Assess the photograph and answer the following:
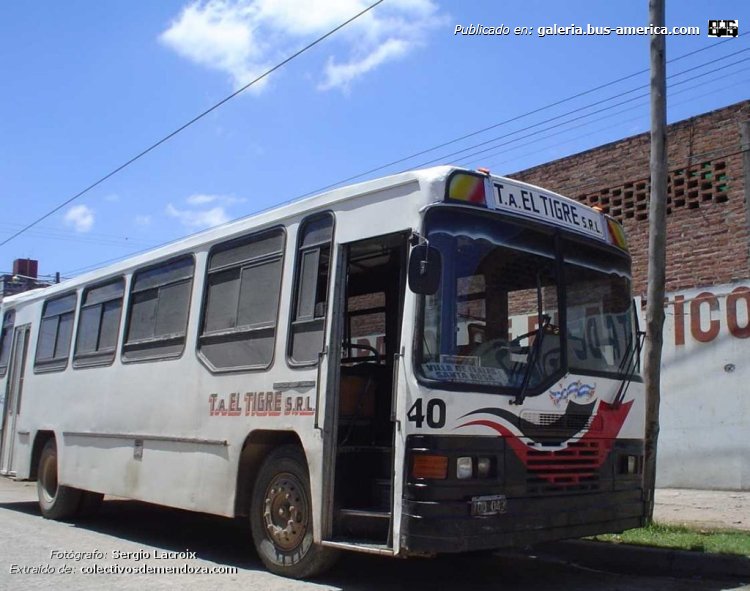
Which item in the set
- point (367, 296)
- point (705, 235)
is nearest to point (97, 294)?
point (367, 296)

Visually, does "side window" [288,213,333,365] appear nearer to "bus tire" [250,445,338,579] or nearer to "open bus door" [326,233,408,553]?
"open bus door" [326,233,408,553]

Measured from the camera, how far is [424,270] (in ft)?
18.6

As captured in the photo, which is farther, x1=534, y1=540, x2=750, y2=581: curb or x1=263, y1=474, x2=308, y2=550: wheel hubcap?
x1=534, y1=540, x2=750, y2=581: curb

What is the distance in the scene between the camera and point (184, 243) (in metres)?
8.97

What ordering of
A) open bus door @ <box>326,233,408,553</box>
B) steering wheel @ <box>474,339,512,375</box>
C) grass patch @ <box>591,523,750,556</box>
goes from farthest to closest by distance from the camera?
grass patch @ <box>591,523,750,556</box> → open bus door @ <box>326,233,408,553</box> → steering wheel @ <box>474,339,512,375</box>

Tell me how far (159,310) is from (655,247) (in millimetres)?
5446

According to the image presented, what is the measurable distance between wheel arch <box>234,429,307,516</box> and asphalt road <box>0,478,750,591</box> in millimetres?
597

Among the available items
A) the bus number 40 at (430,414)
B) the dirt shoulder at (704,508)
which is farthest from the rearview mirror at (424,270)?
the dirt shoulder at (704,508)

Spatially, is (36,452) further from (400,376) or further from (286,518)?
(400,376)

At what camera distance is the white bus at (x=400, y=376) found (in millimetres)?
5727

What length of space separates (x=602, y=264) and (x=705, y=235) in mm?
5967

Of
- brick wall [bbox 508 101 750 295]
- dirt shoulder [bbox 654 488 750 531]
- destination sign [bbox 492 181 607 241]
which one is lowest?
dirt shoulder [bbox 654 488 750 531]

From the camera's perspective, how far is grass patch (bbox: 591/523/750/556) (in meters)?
7.23

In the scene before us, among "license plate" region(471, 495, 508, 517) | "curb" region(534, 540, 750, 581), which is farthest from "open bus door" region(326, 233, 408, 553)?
"curb" region(534, 540, 750, 581)
